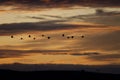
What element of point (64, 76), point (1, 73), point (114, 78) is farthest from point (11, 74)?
point (114, 78)

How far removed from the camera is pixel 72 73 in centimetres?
13362

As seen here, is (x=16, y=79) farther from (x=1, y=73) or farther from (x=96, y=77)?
(x=96, y=77)

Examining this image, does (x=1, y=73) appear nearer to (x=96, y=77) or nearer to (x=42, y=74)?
(x=42, y=74)

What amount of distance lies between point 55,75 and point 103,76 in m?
9.78

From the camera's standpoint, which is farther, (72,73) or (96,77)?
(72,73)

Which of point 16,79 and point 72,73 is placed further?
point 72,73

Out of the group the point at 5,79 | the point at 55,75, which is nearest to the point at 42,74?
the point at 55,75

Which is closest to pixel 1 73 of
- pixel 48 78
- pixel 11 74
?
pixel 11 74

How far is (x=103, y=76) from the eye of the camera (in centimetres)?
12781

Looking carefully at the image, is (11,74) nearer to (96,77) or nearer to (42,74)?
(42,74)

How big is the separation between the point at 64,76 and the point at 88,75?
18.0 ft

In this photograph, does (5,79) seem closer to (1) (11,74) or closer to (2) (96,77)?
(1) (11,74)

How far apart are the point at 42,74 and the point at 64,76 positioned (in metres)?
4.70

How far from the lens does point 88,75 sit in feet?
413
